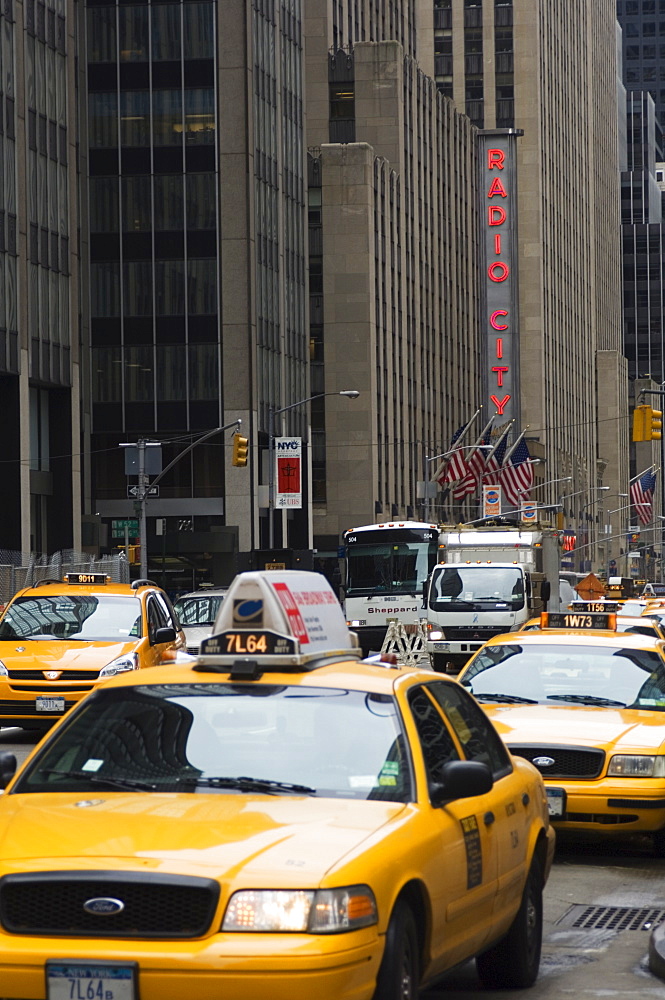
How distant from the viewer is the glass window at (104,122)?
233 ft

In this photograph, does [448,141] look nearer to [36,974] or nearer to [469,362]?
[469,362]

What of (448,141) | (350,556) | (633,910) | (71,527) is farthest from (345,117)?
(633,910)

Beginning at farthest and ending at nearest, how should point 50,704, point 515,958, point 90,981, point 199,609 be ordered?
point 199,609 → point 50,704 → point 515,958 → point 90,981

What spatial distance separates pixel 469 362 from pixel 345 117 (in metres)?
27.0

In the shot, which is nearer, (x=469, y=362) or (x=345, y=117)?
(x=345, y=117)

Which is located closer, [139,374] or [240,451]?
[240,451]

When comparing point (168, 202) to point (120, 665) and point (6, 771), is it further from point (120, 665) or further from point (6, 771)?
point (6, 771)

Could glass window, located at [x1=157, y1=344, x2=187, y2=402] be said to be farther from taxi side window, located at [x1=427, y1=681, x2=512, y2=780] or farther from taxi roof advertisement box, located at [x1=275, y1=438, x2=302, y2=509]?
taxi side window, located at [x1=427, y1=681, x2=512, y2=780]

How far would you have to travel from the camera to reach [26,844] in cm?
568

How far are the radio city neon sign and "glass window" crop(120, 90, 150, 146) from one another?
4037cm

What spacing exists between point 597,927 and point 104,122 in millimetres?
65823

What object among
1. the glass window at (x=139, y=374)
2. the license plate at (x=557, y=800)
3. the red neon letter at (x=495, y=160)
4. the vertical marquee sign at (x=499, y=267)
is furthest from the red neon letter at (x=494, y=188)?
the license plate at (x=557, y=800)

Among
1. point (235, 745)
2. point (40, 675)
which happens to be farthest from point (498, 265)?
point (235, 745)

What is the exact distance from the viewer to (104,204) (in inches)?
2800
